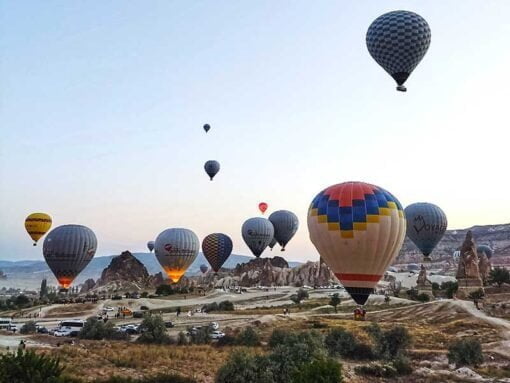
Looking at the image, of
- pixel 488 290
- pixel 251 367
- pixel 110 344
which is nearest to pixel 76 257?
pixel 110 344

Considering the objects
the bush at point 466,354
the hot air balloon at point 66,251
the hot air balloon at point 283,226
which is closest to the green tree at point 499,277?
the hot air balloon at point 283,226

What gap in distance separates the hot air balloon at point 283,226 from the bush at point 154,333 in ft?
168

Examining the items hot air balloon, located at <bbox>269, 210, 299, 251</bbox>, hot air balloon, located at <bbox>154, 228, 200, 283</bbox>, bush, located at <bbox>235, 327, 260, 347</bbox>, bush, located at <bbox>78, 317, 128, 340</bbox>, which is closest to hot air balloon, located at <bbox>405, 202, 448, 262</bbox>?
hot air balloon, located at <bbox>269, 210, 299, 251</bbox>

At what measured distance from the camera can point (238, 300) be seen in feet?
297

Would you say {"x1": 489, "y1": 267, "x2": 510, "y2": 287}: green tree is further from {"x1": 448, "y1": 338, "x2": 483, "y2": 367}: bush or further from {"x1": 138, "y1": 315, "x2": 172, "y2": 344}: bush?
{"x1": 138, "y1": 315, "x2": 172, "y2": 344}: bush

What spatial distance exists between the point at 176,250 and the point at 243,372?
43.9m

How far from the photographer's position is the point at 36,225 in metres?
68.4

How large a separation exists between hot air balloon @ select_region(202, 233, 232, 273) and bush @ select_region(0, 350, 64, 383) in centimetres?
6213

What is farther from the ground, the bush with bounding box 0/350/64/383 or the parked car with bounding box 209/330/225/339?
the bush with bounding box 0/350/64/383

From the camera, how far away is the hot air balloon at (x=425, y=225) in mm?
69125

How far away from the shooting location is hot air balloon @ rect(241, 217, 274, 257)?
8581 centimetres

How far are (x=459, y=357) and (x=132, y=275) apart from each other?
131038mm

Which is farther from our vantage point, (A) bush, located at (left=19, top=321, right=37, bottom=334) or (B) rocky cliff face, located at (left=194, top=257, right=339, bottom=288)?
(B) rocky cliff face, located at (left=194, top=257, right=339, bottom=288)

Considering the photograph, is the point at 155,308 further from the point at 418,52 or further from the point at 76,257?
the point at 418,52
